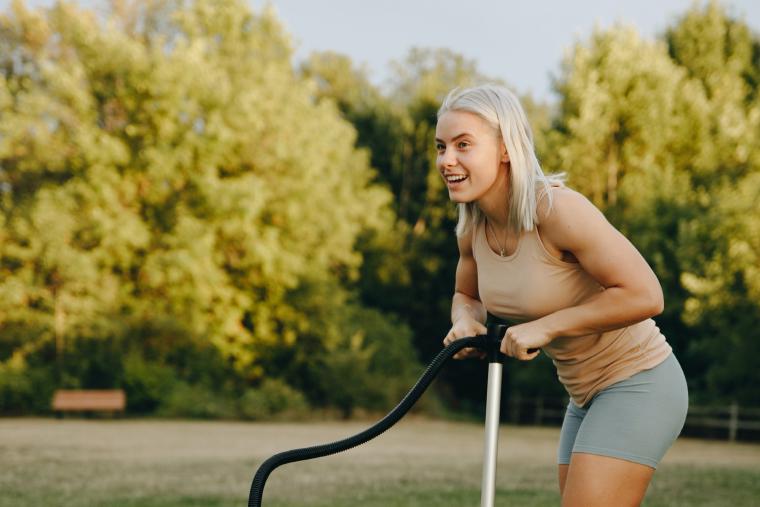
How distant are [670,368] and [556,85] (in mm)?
30497

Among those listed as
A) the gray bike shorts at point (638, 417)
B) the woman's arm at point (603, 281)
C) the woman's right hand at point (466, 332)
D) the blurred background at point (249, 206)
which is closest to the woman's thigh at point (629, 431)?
the gray bike shorts at point (638, 417)

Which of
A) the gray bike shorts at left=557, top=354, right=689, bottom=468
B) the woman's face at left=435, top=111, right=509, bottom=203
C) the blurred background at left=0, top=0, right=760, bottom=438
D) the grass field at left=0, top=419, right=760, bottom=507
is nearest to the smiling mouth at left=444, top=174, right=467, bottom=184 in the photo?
the woman's face at left=435, top=111, right=509, bottom=203

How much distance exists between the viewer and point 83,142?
90.8ft

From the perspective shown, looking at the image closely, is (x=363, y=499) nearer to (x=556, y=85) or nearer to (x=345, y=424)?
(x=345, y=424)

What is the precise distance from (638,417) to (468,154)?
3.04 feet

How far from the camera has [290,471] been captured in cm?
1277

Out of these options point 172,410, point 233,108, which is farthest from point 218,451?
point 233,108

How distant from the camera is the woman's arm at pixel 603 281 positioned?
105 inches

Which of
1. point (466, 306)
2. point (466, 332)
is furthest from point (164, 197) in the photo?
point (466, 332)

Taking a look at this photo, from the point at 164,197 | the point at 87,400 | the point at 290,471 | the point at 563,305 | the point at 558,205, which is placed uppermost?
the point at 164,197

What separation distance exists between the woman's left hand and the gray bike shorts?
0.36 metres

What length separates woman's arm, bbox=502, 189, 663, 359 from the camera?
2666mm

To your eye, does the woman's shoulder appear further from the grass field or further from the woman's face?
the grass field

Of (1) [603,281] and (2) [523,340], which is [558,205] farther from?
(2) [523,340]
